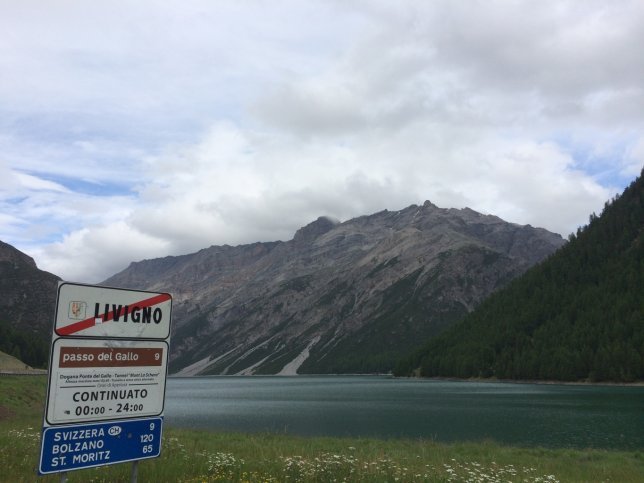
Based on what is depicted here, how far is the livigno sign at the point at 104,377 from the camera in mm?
9969

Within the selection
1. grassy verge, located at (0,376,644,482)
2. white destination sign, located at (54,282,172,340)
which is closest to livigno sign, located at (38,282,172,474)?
white destination sign, located at (54,282,172,340)

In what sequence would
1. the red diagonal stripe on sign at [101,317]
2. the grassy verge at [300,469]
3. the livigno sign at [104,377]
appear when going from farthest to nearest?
the grassy verge at [300,469] → the red diagonal stripe on sign at [101,317] → the livigno sign at [104,377]

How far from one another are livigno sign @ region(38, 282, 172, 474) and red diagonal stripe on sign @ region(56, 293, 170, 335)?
2cm

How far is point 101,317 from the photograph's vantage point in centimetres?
1069

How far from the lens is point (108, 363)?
10836 millimetres

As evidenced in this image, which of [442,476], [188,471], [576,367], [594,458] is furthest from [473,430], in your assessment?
[576,367]

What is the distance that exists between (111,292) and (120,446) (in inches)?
130

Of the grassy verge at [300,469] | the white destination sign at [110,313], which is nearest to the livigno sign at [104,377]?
the white destination sign at [110,313]

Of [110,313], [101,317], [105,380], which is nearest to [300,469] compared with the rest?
[105,380]

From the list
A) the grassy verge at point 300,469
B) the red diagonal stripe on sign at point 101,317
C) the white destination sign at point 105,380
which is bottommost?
the grassy verge at point 300,469

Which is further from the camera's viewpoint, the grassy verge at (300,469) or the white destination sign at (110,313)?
the grassy verge at (300,469)

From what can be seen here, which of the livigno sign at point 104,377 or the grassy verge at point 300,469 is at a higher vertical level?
the livigno sign at point 104,377

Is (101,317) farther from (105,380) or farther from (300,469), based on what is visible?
(300,469)

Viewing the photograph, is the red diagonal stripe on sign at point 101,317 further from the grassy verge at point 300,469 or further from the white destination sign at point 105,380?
the grassy verge at point 300,469
